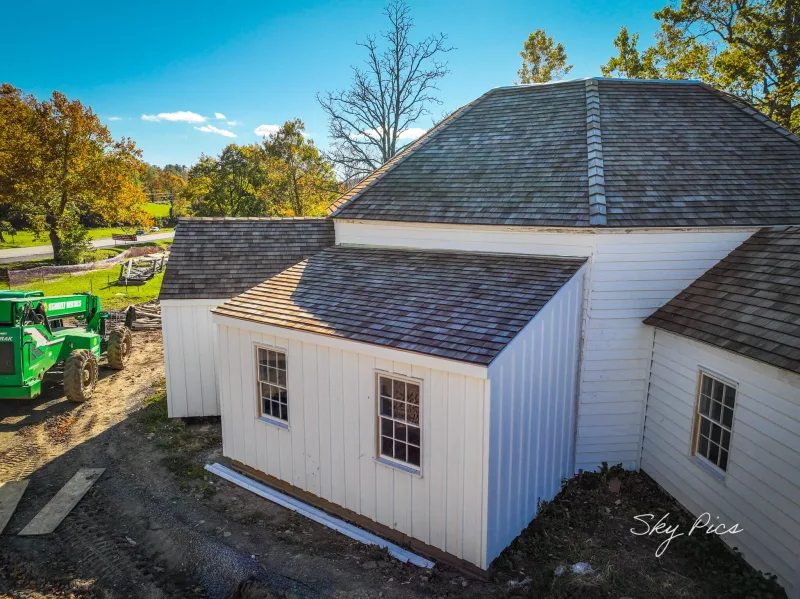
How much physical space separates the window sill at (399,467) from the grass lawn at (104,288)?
60.6 ft

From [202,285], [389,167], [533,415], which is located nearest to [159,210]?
[202,285]

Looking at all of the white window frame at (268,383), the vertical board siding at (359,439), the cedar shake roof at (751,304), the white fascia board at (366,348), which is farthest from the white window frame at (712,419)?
the white window frame at (268,383)

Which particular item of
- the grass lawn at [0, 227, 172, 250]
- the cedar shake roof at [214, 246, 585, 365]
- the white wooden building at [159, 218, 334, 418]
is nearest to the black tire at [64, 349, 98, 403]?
the white wooden building at [159, 218, 334, 418]

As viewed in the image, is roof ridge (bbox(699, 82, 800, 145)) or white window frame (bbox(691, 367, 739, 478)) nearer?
white window frame (bbox(691, 367, 739, 478))

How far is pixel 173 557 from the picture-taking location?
24.2ft

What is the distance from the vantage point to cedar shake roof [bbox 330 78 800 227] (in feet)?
29.8

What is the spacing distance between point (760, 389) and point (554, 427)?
9.60ft

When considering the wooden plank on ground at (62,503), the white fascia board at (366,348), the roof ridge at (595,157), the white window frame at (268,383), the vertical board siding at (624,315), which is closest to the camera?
the white fascia board at (366,348)

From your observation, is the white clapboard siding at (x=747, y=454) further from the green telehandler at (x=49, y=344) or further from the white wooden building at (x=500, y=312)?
the green telehandler at (x=49, y=344)

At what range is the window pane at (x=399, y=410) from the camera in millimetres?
7337

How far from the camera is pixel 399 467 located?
291 inches

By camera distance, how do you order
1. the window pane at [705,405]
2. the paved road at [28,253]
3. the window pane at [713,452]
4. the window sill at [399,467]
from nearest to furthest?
the window sill at [399,467], the window pane at [713,452], the window pane at [705,405], the paved road at [28,253]

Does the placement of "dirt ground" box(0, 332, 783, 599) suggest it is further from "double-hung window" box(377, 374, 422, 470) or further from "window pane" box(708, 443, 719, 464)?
"double-hung window" box(377, 374, 422, 470)

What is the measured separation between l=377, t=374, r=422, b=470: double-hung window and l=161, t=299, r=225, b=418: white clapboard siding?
579 centimetres
